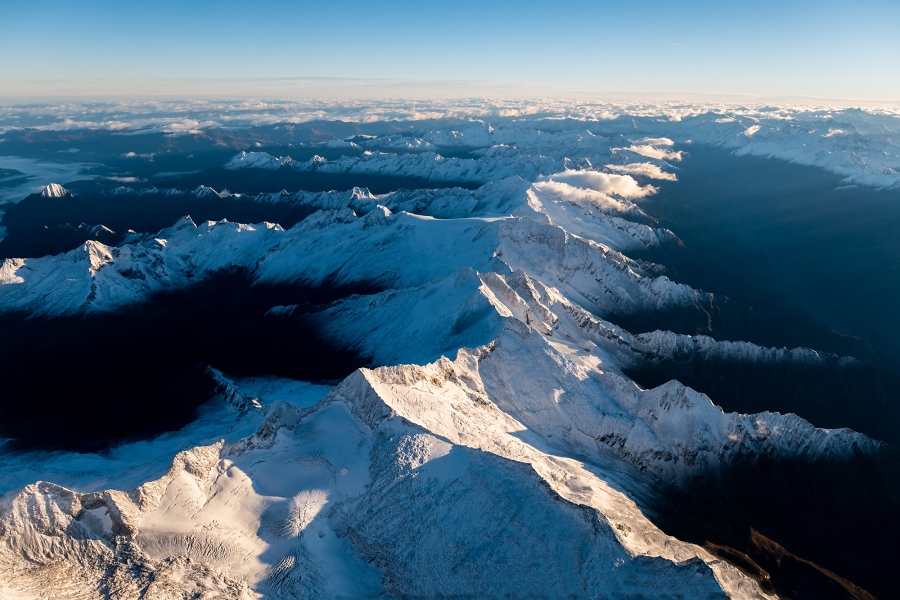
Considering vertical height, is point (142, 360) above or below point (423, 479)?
below

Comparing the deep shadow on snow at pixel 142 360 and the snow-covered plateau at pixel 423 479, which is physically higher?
the snow-covered plateau at pixel 423 479

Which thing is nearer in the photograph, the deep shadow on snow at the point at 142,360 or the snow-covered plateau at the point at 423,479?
the snow-covered plateau at the point at 423,479

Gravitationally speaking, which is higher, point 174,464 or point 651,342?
point 174,464

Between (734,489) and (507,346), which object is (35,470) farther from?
(734,489)

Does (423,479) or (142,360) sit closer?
(423,479)

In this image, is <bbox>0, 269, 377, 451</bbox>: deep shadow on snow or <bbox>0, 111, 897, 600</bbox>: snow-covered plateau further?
<bbox>0, 269, 377, 451</bbox>: deep shadow on snow

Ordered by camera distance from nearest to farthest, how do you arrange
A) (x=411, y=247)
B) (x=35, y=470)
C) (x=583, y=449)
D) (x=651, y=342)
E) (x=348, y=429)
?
(x=348, y=429)
(x=35, y=470)
(x=583, y=449)
(x=651, y=342)
(x=411, y=247)

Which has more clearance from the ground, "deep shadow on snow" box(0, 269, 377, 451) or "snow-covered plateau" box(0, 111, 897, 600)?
"snow-covered plateau" box(0, 111, 897, 600)

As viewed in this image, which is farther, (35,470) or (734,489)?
(734,489)

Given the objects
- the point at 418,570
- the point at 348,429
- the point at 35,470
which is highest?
the point at 348,429

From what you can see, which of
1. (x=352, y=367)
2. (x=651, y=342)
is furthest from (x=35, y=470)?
(x=651, y=342)

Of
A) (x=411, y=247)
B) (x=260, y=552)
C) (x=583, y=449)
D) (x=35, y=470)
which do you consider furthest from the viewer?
(x=411, y=247)
